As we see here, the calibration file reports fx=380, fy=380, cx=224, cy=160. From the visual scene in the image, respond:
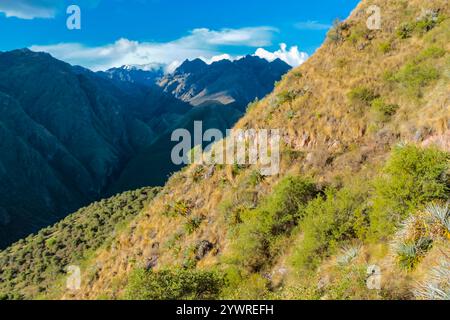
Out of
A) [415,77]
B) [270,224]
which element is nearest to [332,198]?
[270,224]

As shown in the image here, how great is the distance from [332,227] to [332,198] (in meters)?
2.29

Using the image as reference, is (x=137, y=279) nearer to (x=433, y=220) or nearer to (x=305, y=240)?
(x=305, y=240)

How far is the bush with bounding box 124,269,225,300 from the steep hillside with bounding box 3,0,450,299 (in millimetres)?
50

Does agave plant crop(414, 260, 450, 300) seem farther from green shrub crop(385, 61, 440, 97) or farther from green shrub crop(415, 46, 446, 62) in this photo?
green shrub crop(415, 46, 446, 62)

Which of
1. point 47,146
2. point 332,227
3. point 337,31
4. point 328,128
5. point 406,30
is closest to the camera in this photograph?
point 332,227

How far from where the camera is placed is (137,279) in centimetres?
1334

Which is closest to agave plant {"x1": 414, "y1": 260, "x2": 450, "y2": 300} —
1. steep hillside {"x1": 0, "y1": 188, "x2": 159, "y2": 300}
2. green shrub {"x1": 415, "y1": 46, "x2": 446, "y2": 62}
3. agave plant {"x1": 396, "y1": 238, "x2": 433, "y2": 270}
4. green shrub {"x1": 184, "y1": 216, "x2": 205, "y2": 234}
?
agave plant {"x1": 396, "y1": 238, "x2": 433, "y2": 270}

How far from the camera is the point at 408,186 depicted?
11781mm

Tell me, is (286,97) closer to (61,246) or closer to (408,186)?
(408,186)

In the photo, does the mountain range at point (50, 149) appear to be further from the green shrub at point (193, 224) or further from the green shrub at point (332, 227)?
the green shrub at point (332, 227)

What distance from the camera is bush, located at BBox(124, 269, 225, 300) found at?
13094 mm

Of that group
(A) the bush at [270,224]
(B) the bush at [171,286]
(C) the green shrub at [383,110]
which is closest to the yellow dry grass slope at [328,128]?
(C) the green shrub at [383,110]
